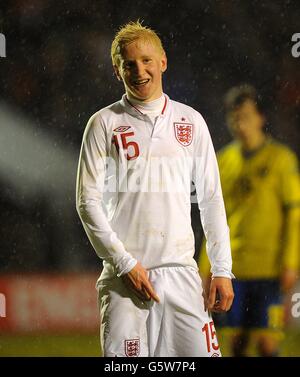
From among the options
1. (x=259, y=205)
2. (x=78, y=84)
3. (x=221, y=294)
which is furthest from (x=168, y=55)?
(x=221, y=294)

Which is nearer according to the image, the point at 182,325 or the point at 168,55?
the point at 182,325

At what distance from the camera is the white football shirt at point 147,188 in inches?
95.9

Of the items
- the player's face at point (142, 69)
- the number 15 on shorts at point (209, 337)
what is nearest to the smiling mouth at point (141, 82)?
the player's face at point (142, 69)

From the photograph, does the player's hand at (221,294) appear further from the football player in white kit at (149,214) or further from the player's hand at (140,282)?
the player's hand at (140,282)

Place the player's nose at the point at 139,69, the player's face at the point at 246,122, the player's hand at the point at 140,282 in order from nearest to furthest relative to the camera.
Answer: the player's hand at the point at 140,282, the player's nose at the point at 139,69, the player's face at the point at 246,122

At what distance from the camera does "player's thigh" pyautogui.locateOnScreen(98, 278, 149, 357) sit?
93.7 inches

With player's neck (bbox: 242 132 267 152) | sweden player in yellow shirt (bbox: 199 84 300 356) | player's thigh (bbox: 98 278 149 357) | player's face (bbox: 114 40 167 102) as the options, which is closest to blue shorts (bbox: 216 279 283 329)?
sweden player in yellow shirt (bbox: 199 84 300 356)

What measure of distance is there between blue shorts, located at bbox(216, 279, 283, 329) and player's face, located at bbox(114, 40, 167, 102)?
1.23 m

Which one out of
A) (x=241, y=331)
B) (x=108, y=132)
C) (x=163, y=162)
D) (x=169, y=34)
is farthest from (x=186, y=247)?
(x=169, y=34)

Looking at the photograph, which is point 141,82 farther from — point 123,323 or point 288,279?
point 288,279

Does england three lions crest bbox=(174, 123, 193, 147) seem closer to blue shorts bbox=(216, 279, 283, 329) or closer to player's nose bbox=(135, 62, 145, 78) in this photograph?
player's nose bbox=(135, 62, 145, 78)

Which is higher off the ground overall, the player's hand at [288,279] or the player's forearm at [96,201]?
the player's forearm at [96,201]

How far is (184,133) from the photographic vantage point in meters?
2.53

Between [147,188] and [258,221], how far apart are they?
3.60 ft
